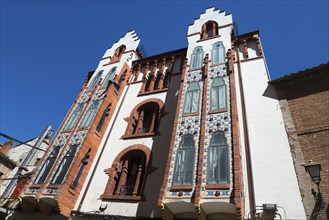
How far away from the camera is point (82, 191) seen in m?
10.6

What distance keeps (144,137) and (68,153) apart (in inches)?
146

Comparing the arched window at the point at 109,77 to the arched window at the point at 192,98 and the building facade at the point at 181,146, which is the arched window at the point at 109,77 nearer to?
the building facade at the point at 181,146

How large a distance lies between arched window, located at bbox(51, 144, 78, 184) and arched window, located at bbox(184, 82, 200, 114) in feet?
18.7

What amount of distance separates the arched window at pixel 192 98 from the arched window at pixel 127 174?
2921 millimetres

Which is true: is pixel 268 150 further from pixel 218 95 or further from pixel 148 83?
pixel 148 83

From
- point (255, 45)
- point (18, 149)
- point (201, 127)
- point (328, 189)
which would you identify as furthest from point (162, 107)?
point (18, 149)

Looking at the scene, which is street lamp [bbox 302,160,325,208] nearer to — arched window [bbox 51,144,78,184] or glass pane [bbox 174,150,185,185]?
glass pane [bbox 174,150,185,185]

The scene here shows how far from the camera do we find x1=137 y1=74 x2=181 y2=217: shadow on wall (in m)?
8.99

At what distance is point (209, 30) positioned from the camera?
620 inches

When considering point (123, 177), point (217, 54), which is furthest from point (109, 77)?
point (123, 177)

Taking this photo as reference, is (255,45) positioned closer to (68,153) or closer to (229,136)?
(229,136)

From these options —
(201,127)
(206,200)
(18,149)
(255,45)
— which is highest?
(255,45)

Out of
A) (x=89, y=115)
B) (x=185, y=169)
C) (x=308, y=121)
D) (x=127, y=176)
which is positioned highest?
(x=89, y=115)

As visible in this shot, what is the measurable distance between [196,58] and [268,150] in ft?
21.2
